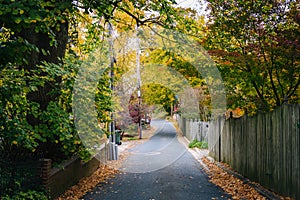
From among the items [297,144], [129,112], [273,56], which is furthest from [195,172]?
[129,112]

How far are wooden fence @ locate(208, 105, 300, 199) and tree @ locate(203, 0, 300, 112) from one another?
1225mm

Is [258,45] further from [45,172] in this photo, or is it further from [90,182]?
[45,172]

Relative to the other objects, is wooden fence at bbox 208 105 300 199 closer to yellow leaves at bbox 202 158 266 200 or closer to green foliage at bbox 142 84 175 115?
yellow leaves at bbox 202 158 266 200

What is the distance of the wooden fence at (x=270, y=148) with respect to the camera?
5.67 meters

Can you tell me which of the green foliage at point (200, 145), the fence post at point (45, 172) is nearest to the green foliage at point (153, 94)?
the green foliage at point (200, 145)

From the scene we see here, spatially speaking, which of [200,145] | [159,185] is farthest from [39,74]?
[200,145]

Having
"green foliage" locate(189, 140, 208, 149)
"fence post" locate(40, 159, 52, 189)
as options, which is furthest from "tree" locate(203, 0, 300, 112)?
"green foliage" locate(189, 140, 208, 149)

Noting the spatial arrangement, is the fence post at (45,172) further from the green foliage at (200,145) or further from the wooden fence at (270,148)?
the green foliage at (200,145)

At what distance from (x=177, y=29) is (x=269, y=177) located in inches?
190

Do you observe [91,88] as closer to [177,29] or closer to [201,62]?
[177,29]

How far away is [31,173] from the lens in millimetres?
6043

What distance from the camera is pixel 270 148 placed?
6727 mm

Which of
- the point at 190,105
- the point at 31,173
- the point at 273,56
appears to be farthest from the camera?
the point at 190,105

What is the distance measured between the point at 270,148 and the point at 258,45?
9.29 feet
